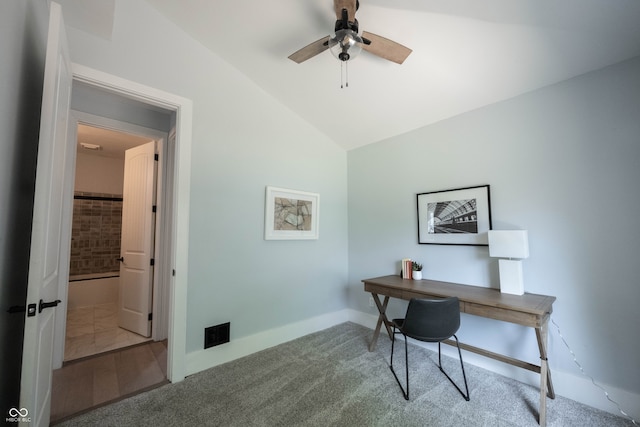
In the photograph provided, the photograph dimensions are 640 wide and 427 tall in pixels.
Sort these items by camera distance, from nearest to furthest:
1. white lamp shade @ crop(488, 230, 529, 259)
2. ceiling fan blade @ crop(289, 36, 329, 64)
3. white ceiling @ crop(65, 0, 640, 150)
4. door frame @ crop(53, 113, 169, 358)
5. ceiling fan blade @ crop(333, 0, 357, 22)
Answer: ceiling fan blade @ crop(333, 0, 357, 22) → white ceiling @ crop(65, 0, 640, 150) → ceiling fan blade @ crop(289, 36, 329, 64) → white lamp shade @ crop(488, 230, 529, 259) → door frame @ crop(53, 113, 169, 358)

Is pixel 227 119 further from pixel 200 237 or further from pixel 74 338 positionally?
pixel 74 338

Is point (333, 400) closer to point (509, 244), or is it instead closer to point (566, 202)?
point (509, 244)

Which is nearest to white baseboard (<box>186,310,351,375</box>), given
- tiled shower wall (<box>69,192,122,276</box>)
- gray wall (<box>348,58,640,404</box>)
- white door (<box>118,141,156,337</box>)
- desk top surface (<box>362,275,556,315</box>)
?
desk top surface (<box>362,275,556,315</box>)

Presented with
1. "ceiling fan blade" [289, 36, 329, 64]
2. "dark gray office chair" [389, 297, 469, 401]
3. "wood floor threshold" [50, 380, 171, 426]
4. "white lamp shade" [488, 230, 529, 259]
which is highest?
"ceiling fan blade" [289, 36, 329, 64]

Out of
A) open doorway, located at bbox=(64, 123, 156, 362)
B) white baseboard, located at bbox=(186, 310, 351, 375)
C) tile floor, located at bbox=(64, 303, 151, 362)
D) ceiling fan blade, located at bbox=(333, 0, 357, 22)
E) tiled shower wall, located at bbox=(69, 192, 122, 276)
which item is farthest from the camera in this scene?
tiled shower wall, located at bbox=(69, 192, 122, 276)

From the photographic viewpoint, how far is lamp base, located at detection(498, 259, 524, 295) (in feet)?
7.02

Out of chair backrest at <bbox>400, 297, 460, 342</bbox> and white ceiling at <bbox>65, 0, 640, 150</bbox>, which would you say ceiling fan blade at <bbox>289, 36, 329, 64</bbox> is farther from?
chair backrest at <bbox>400, 297, 460, 342</bbox>

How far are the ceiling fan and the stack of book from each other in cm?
199

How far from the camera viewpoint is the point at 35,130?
1680mm

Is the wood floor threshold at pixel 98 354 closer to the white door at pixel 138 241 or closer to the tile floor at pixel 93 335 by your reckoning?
the tile floor at pixel 93 335

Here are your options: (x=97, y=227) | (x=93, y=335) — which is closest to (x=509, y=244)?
(x=93, y=335)

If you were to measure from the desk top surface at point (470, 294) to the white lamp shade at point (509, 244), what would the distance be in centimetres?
33

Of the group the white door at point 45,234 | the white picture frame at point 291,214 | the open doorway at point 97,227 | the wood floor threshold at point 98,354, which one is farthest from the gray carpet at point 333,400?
the open doorway at point 97,227

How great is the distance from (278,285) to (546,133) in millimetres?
2889
